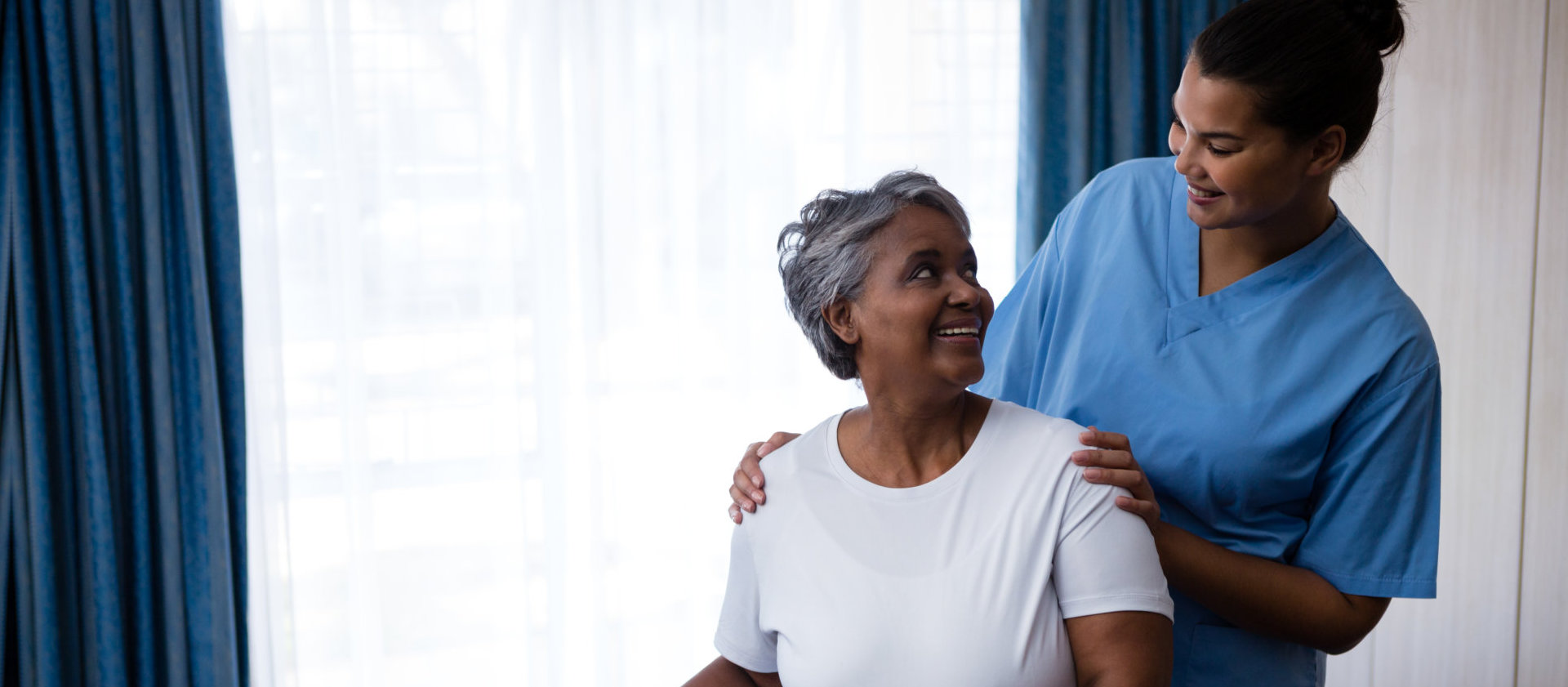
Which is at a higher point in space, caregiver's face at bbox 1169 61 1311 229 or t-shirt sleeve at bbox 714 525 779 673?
caregiver's face at bbox 1169 61 1311 229

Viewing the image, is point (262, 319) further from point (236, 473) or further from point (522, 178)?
point (522, 178)

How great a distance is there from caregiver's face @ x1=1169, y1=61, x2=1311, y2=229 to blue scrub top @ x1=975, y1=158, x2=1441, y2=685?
0.13 meters

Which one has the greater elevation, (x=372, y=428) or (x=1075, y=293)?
(x=1075, y=293)

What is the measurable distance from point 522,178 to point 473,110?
0.65 feet

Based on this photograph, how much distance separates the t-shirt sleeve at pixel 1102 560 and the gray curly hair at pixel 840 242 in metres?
0.35

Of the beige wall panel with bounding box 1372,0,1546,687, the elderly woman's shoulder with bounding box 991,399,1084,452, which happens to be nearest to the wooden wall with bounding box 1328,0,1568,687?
the beige wall panel with bounding box 1372,0,1546,687

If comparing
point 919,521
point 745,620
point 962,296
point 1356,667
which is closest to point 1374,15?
point 962,296

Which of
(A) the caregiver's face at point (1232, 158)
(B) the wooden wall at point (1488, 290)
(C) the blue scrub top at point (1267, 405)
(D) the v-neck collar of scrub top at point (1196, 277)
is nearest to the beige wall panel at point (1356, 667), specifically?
(B) the wooden wall at point (1488, 290)

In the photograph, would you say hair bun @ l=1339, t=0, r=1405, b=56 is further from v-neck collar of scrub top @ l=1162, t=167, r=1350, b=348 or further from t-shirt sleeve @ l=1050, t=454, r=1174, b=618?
t-shirt sleeve @ l=1050, t=454, r=1174, b=618

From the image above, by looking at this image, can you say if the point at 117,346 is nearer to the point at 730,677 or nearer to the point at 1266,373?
the point at 730,677

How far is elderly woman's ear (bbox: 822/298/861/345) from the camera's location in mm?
1364

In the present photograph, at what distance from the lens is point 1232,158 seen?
1.26 metres

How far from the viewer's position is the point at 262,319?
2.50 m

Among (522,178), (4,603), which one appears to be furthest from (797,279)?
(4,603)
